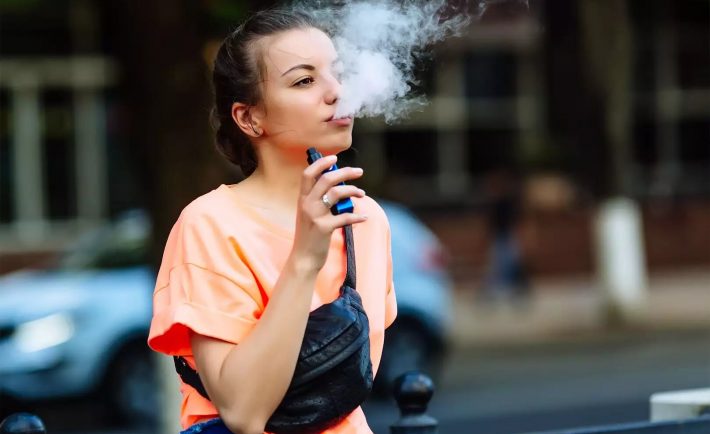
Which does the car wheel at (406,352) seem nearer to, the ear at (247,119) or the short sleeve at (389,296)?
the short sleeve at (389,296)

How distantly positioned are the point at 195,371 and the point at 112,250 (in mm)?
9262

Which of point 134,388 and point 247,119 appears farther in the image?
point 134,388

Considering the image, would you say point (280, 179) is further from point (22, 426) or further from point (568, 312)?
point (568, 312)

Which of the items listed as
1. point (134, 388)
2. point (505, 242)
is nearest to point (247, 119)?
point (134, 388)

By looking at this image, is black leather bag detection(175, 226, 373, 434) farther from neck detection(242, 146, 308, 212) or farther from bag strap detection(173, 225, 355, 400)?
neck detection(242, 146, 308, 212)

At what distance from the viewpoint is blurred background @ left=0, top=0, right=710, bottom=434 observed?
32.4ft

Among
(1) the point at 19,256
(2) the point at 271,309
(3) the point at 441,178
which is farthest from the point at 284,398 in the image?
(3) the point at 441,178

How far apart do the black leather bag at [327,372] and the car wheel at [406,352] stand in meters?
9.24

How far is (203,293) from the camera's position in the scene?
2.23 m

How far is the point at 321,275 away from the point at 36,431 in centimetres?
72

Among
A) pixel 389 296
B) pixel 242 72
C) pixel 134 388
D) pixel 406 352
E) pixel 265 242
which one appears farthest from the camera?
pixel 406 352

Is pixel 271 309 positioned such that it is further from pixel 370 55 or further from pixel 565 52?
pixel 565 52

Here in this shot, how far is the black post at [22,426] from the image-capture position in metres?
2.66

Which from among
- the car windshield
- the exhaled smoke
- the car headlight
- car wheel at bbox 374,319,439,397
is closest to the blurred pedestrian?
car wheel at bbox 374,319,439,397
